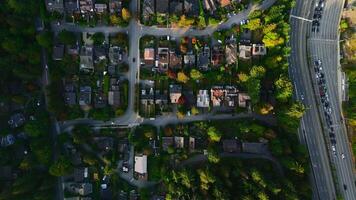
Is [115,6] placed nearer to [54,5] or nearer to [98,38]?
[98,38]

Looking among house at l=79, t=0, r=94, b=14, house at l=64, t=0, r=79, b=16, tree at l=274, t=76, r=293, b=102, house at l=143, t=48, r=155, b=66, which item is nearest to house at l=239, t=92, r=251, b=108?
tree at l=274, t=76, r=293, b=102

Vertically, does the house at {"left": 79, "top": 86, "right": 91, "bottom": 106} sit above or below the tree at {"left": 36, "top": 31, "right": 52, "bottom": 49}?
below

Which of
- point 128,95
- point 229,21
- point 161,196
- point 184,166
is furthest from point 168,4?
point 161,196

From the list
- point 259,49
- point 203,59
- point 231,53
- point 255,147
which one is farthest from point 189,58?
point 255,147

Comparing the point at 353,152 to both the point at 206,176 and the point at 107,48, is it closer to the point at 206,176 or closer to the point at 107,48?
the point at 206,176

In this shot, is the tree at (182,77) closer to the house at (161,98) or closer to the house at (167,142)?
the house at (161,98)

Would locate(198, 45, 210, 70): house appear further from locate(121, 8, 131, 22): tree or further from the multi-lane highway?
the multi-lane highway
